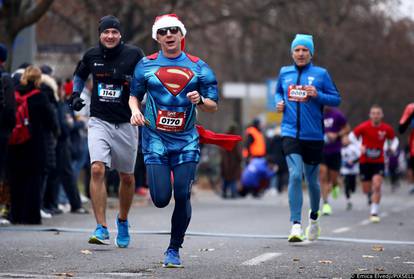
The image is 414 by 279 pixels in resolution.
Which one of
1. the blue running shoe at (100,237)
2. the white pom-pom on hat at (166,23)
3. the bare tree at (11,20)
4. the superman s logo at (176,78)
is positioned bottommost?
the blue running shoe at (100,237)

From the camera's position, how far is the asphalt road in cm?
952

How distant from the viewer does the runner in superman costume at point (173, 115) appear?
995 cm

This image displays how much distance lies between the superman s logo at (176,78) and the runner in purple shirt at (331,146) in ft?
34.0

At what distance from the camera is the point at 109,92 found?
1170 centimetres

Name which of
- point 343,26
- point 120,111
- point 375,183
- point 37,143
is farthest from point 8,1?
point 343,26

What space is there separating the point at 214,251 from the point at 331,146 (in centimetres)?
950

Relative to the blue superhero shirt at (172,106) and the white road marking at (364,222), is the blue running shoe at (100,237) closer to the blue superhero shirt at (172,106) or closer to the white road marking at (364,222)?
the blue superhero shirt at (172,106)

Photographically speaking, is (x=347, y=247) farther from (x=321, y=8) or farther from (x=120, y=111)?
(x=321, y=8)

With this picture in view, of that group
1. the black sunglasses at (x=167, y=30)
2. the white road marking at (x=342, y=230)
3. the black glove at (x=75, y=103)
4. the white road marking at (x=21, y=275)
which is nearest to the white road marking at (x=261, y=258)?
the white road marking at (x=21, y=275)

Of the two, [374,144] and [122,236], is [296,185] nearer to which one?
[122,236]

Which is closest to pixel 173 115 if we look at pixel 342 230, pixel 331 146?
pixel 342 230

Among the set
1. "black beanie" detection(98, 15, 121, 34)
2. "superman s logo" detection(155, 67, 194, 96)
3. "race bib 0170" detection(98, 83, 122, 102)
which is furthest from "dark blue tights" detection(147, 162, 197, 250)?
"black beanie" detection(98, 15, 121, 34)

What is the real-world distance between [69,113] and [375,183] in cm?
478

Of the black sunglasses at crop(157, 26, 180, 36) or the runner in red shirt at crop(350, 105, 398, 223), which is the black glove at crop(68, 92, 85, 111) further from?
the runner in red shirt at crop(350, 105, 398, 223)
